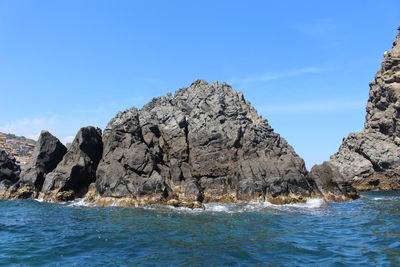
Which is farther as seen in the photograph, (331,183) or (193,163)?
(193,163)

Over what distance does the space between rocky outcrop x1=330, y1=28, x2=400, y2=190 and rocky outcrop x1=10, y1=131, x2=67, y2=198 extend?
77630 millimetres

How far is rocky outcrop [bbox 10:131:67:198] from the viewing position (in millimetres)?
48281

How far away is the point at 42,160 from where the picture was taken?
51.3 meters

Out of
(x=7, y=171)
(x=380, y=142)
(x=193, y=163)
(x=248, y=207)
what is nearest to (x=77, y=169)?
(x=193, y=163)

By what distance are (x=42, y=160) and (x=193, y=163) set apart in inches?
990

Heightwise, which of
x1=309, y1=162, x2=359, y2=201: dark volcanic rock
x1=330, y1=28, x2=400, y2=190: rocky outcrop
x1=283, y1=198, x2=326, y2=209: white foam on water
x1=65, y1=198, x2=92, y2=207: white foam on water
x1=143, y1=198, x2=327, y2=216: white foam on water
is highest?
x1=330, y1=28, x2=400, y2=190: rocky outcrop

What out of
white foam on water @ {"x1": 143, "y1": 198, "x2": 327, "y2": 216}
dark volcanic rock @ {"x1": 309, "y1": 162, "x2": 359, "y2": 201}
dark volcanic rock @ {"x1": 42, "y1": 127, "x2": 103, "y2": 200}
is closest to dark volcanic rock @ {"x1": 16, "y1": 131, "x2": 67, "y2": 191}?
dark volcanic rock @ {"x1": 42, "y1": 127, "x2": 103, "y2": 200}

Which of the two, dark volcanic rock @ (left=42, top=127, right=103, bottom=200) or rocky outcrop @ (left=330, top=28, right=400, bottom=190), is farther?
rocky outcrop @ (left=330, top=28, right=400, bottom=190)

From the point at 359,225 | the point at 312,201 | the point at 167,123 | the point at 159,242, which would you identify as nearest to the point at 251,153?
the point at 312,201

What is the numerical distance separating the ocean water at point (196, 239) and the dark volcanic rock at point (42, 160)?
1393 centimetres

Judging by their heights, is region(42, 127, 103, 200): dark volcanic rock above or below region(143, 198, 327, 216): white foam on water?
above

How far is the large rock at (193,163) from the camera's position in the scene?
4672 centimetres

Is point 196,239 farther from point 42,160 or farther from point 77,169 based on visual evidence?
point 42,160

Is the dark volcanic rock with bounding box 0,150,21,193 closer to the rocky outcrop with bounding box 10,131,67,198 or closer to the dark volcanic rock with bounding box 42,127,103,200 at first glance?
the rocky outcrop with bounding box 10,131,67,198
